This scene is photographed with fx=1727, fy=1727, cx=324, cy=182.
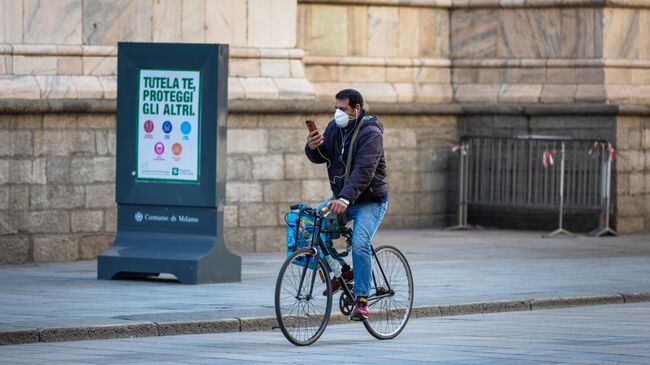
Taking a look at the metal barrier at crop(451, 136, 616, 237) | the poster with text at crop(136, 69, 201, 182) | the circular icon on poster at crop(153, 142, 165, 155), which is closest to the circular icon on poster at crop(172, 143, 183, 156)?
the poster with text at crop(136, 69, 201, 182)

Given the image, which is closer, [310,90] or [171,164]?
[171,164]

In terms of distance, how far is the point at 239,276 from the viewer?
15.4 m

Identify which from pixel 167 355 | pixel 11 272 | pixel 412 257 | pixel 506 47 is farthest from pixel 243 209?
pixel 167 355

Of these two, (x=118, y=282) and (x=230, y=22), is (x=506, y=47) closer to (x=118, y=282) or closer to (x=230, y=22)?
(x=230, y=22)

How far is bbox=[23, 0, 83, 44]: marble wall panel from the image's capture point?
1755 cm

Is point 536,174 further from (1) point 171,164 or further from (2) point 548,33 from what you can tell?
(1) point 171,164

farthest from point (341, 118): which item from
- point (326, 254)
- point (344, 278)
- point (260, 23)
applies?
point (260, 23)

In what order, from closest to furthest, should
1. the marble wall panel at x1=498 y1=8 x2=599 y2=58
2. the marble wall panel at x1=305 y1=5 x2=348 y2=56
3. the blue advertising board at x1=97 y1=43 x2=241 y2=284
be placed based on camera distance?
the blue advertising board at x1=97 y1=43 x2=241 y2=284 → the marble wall panel at x1=305 y1=5 x2=348 y2=56 → the marble wall panel at x1=498 y1=8 x2=599 y2=58

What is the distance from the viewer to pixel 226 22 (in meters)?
18.8

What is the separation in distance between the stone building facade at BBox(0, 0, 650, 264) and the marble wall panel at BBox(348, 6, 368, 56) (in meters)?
0.02

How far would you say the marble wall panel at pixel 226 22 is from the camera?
61.3 ft

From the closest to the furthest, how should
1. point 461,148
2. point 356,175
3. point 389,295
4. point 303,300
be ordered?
1. point 303,300
2. point 356,175
3. point 389,295
4. point 461,148

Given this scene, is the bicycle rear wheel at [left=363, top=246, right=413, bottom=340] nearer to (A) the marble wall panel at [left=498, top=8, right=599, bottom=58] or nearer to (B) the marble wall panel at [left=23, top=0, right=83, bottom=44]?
(B) the marble wall panel at [left=23, top=0, right=83, bottom=44]

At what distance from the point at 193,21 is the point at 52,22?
1.64 m
